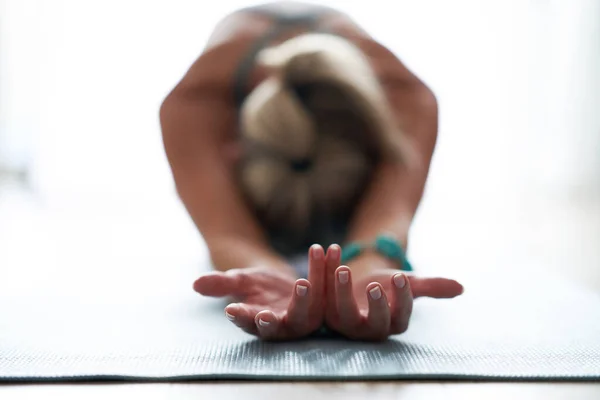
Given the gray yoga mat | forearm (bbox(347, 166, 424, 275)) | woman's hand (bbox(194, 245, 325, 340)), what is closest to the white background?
forearm (bbox(347, 166, 424, 275))

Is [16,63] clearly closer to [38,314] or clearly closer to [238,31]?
[238,31]

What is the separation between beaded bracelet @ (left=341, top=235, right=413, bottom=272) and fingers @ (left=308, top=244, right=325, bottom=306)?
0.26m

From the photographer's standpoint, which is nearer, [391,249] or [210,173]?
[391,249]

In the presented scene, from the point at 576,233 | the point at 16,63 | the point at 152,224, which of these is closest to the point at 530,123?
the point at 576,233

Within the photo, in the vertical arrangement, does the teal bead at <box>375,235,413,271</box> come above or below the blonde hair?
below

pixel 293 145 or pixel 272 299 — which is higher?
pixel 293 145

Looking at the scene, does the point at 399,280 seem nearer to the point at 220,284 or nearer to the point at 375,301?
the point at 375,301

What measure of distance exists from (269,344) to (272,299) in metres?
0.06

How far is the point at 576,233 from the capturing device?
196 centimetres

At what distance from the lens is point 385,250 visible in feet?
→ 3.43

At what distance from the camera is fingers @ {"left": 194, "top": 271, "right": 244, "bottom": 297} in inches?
32.0

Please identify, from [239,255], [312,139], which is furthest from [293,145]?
[239,255]

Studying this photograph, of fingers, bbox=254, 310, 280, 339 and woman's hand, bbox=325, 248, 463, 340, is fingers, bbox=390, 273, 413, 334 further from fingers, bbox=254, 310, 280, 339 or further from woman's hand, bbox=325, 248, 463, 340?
fingers, bbox=254, 310, 280, 339

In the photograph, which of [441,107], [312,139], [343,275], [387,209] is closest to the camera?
[343,275]
